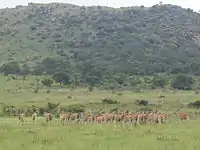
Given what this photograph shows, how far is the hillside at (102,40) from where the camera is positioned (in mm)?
93312

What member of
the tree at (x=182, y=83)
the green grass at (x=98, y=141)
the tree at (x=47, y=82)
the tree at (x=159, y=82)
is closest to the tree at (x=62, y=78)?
the tree at (x=47, y=82)

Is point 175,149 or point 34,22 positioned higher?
point 34,22

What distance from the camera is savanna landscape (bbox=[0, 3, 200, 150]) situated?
2494cm

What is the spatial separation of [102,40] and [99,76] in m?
23.0

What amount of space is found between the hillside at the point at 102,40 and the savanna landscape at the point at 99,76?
8.0 inches

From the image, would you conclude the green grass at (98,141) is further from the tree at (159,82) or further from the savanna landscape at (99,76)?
the tree at (159,82)

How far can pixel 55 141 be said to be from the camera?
833 inches

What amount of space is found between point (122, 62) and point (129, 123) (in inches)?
2526

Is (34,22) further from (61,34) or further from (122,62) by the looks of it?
(122,62)

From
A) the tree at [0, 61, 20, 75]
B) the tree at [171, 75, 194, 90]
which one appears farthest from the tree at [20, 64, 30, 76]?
the tree at [171, 75, 194, 90]

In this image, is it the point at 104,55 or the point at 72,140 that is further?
the point at 104,55

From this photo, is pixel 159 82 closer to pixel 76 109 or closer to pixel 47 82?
pixel 47 82

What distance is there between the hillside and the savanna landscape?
20 cm

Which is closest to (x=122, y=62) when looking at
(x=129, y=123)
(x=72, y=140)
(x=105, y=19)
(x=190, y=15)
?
(x=105, y=19)
